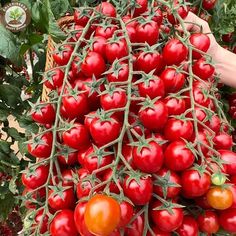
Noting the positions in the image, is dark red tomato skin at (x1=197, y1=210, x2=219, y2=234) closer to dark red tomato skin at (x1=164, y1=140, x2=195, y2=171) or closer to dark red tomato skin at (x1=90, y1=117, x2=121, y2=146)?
dark red tomato skin at (x1=164, y1=140, x2=195, y2=171)

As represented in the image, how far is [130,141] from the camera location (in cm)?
63

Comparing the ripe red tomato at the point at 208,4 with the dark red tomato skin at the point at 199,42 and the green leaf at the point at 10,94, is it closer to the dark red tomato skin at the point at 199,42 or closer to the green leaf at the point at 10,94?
the dark red tomato skin at the point at 199,42

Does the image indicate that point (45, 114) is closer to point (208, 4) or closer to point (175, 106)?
point (175, 106)

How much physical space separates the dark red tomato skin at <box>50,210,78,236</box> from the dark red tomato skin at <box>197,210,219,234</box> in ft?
0.66

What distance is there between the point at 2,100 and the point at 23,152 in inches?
8.1

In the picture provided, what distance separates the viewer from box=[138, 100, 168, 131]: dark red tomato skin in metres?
0.62

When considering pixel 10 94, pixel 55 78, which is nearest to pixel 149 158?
pixel 55 78

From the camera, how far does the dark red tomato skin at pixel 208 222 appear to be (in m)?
0.65

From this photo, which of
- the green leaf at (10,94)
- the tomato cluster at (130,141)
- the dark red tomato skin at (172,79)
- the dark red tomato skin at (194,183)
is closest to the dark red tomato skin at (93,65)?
the tomato cluster at (130,141)

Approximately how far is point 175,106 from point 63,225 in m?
0.26

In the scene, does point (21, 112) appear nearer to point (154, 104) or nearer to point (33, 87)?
point (33, 87)

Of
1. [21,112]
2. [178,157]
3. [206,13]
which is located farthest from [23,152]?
[206,13]

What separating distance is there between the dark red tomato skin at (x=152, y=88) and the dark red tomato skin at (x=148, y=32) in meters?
0.10

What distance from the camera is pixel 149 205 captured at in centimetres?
65
